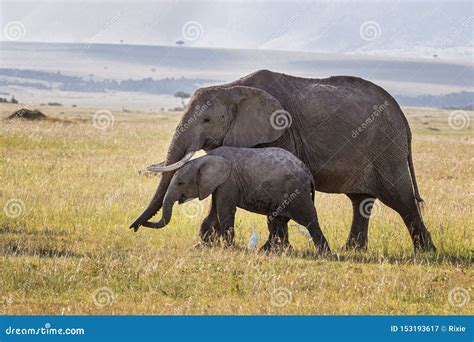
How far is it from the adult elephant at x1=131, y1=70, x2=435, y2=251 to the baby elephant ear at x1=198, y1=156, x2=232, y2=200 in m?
0.29

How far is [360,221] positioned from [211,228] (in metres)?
2.35

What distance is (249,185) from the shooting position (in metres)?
13.1

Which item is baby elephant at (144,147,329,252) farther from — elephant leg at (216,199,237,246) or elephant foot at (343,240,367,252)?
elephant foot at (343,240,367,252)

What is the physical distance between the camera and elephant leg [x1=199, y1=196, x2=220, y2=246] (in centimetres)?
1324

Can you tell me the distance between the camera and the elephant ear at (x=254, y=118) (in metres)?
13.6

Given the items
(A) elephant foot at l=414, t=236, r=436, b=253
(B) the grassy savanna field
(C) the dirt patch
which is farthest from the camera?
(C) the dirt patch

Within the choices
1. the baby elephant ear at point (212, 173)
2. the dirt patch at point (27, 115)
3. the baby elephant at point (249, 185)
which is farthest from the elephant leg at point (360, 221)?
the dirt patch at point (27, 115)

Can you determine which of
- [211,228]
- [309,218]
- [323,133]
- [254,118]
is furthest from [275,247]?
[323,133]

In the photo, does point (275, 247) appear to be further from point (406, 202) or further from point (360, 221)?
point (406, 202)

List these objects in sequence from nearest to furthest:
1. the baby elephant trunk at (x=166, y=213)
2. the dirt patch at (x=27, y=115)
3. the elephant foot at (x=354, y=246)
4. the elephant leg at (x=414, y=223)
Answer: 1. the baby elephant trunk at (x=166, y=213)
2. the elephant foot at (x=354, y=246)
3. the elephant leg at (x=414, y=223)
4. the dirt patch at (x=27, y=115)

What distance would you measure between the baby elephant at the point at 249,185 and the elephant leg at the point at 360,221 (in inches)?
51.9

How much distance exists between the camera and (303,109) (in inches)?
551

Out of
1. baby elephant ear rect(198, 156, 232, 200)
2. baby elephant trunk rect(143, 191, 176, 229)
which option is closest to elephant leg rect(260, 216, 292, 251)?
baby elephant ear rect(198, 156, 232, 200)

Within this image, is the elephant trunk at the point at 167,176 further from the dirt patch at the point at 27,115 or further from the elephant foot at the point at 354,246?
the dirt patch at the point at 27,115
